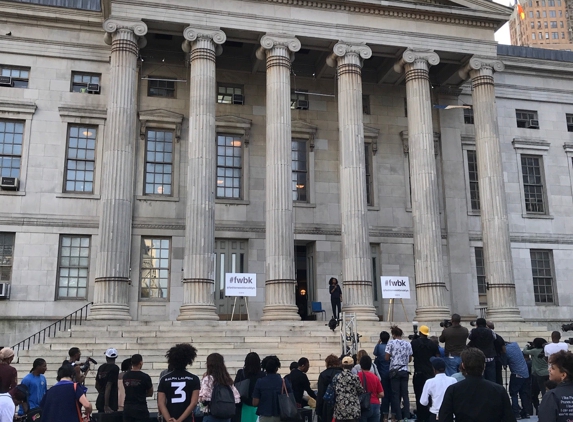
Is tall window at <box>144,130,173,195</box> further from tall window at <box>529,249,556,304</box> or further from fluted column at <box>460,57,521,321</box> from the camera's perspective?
tall window at <box>529,249,556,304</box>

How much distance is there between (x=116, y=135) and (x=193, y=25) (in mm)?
5527

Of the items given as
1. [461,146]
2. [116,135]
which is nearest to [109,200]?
[116,135]

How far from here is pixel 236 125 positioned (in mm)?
28297

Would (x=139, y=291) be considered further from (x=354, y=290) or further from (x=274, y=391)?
(x=274, y=391)

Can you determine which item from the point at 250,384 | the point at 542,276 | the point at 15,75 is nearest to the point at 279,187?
the point at 15,75

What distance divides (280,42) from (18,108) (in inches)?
449

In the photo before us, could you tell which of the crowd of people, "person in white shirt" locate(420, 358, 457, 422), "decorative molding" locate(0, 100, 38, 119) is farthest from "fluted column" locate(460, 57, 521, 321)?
"decorative molding" locate(0, 100, 38, 119)

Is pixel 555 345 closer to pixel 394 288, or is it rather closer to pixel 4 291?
pixel 394 288

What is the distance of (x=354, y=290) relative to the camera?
23.8m

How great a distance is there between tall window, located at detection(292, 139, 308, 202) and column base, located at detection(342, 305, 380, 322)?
6.85 meters

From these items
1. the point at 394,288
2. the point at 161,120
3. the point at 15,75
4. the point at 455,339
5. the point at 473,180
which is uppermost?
the point at 15,75

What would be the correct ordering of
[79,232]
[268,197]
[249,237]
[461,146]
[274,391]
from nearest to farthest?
[274,391] → [268,197] → [79,232] → [249,237] → [461,146]

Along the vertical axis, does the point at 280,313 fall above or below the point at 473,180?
below

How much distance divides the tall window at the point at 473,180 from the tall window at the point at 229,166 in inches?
459
